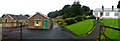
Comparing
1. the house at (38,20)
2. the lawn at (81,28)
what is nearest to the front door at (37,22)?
the house at (38,20)

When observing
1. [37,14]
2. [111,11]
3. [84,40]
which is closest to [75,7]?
[111,11]

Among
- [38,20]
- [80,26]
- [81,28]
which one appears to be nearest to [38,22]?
[38,20]

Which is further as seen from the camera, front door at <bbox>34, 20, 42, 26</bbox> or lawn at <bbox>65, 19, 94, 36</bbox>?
front door at <bbox>34, 20, 42, 26</bbox>

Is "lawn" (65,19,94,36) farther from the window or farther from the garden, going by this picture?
the window

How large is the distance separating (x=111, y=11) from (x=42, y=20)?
3398 cm

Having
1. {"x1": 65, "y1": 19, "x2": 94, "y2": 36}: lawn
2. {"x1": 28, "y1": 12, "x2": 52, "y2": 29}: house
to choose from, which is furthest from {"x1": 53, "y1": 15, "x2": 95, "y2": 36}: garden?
{"x1": 28, "y1": 12, "x2": 52, "y2": 29}: house

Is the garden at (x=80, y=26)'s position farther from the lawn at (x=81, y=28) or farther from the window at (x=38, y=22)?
the window at (x=38, y=22)

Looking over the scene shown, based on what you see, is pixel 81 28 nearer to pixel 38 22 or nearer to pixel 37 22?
pixel 38 22

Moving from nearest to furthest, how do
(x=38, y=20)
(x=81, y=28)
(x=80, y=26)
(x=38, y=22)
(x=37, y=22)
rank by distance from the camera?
1. (x=81, y=28)
2. (x=80, y=26)
3. (x=38, y=20)
4. (x=38, y=22)
5. (x=37, y=22)

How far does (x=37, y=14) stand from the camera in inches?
2488

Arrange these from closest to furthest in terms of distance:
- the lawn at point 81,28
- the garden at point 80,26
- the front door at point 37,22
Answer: the lawn at point 81,28
the garden at point 80,26
the front door at point 37,22

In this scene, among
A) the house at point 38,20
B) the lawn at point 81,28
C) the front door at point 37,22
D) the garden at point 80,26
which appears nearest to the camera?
the lawn at point 81,28

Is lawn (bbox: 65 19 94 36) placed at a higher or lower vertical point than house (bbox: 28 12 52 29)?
lower

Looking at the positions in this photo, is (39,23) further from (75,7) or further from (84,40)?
(84,40)
